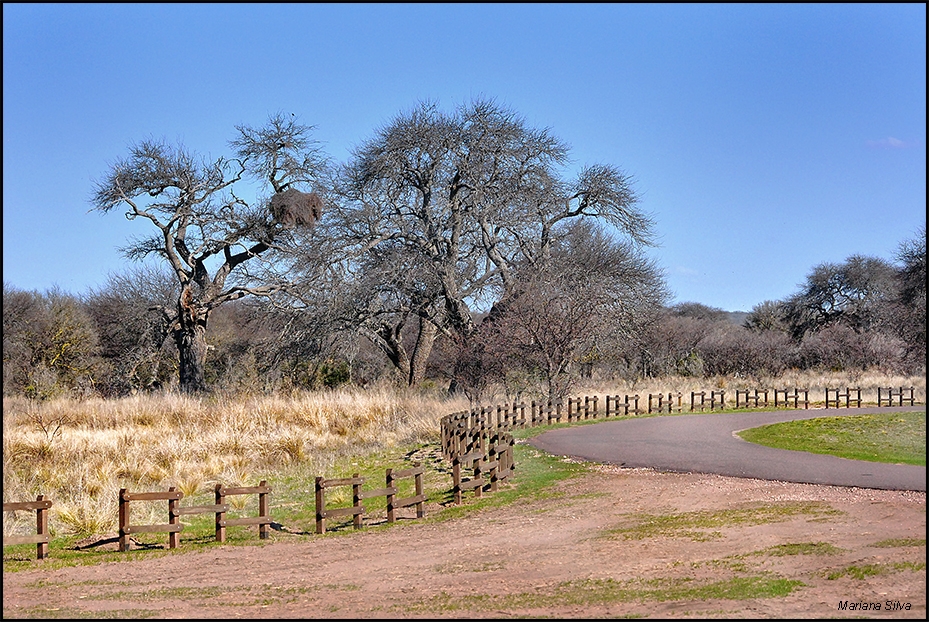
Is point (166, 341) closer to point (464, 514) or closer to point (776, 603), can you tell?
point (464, 514)

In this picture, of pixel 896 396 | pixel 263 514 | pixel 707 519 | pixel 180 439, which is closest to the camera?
pixel 707 519

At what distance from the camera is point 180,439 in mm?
25484

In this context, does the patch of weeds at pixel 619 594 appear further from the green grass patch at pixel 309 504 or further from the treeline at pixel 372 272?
the treeline at pixel 372 272

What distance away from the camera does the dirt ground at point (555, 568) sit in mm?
9055

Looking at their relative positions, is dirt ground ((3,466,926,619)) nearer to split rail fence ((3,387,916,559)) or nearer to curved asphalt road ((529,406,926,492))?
split rail fence ((3,387,916,559))

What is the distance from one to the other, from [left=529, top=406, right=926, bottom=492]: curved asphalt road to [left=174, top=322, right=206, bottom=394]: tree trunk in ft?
59.0

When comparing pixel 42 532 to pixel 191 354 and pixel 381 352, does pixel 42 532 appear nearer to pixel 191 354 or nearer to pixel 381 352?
pixel 191 354

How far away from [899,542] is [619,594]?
3.49m

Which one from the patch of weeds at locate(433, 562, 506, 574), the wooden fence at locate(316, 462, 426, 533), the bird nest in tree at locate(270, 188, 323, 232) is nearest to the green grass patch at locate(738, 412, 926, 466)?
the wooden fence at locate(316, 462, 426, 533)

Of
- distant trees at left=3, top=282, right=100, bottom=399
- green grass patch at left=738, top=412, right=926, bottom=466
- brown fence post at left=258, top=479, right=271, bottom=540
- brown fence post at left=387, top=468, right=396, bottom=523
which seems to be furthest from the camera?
distant trees at left=3, top=282, right=100, bottom=399

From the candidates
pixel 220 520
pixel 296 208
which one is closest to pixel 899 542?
pixel 220 520

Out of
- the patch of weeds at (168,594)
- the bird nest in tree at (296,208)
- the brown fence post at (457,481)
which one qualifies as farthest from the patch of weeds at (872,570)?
the bird nest in tree at (296,208)

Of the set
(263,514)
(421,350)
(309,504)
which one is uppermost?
(421,350)

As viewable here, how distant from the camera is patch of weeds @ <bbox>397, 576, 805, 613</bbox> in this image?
9172 mm
